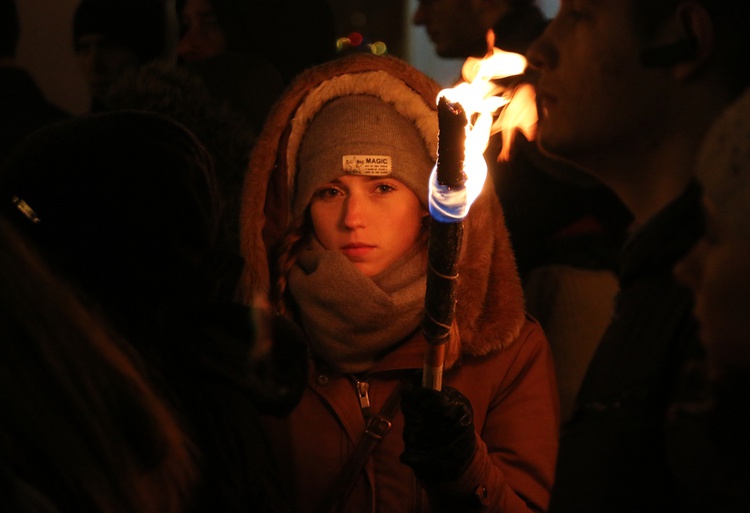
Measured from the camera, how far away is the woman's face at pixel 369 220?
238cm

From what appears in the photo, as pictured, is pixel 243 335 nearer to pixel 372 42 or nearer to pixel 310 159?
pixel 310 159

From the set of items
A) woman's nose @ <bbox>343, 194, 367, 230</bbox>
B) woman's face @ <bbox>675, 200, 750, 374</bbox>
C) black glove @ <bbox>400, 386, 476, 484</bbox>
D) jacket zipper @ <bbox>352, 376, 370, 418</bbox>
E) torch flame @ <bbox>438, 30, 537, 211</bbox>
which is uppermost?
torch flame @ <bbox>438, 30, 537, 211</bbox>

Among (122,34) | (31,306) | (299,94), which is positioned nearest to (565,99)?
(31,306)

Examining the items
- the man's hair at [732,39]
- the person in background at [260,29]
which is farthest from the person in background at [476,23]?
the man's hair at [732,39]

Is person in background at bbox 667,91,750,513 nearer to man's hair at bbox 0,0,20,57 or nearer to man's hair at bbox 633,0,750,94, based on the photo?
man's hair at bbox 633,0,750,94

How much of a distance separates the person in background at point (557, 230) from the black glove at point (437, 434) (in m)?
0.91

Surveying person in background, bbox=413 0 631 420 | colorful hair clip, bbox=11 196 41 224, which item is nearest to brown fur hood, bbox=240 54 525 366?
person in background, bbox=413 0 631 420

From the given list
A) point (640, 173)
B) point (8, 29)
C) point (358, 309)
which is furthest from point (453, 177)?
point (8, 29)

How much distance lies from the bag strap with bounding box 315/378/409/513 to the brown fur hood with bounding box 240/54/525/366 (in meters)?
0.23

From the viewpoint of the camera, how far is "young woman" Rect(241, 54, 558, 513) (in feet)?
7.13

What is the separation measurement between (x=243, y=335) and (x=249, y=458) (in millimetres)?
281

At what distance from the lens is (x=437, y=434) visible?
1.84 metres

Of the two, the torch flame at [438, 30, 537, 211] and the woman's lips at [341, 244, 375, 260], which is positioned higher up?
the torch flame at [438, 30, 537, 211]

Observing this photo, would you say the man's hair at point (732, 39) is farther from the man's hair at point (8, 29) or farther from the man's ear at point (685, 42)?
the man's hair at point (8, 29)
